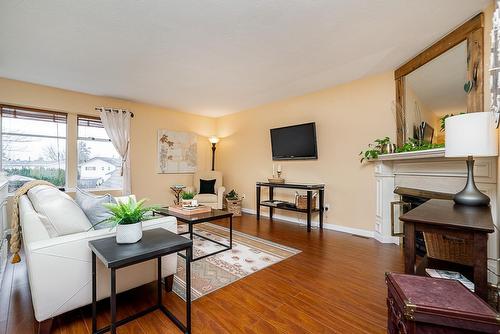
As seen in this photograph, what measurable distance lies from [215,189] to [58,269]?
376 centimetres

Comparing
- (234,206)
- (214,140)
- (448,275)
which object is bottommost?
(234,206)

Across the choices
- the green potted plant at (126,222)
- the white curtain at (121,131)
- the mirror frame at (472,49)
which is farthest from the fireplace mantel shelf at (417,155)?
the white curtain at (121,131)

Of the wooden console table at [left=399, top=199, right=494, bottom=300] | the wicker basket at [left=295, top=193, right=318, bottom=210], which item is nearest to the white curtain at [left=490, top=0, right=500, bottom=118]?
the wooden console table at [left=399, top=199, right=494, bottom=300]

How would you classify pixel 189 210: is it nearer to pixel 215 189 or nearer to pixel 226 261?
pixel 226 261

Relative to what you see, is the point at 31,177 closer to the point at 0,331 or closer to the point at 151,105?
the point at 151,105

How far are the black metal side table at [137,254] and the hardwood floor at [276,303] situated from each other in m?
0.07

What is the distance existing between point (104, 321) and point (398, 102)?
386 cm

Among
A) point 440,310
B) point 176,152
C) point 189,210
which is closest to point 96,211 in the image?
point 189,210

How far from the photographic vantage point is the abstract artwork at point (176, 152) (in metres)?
5.00

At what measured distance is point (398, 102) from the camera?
3035 millimetres

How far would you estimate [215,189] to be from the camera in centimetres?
511

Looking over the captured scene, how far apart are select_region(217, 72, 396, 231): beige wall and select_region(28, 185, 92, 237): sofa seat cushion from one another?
3.35 meters

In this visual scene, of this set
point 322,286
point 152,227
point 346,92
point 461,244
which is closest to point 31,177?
point 152,227

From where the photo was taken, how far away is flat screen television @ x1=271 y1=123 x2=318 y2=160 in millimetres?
3949
